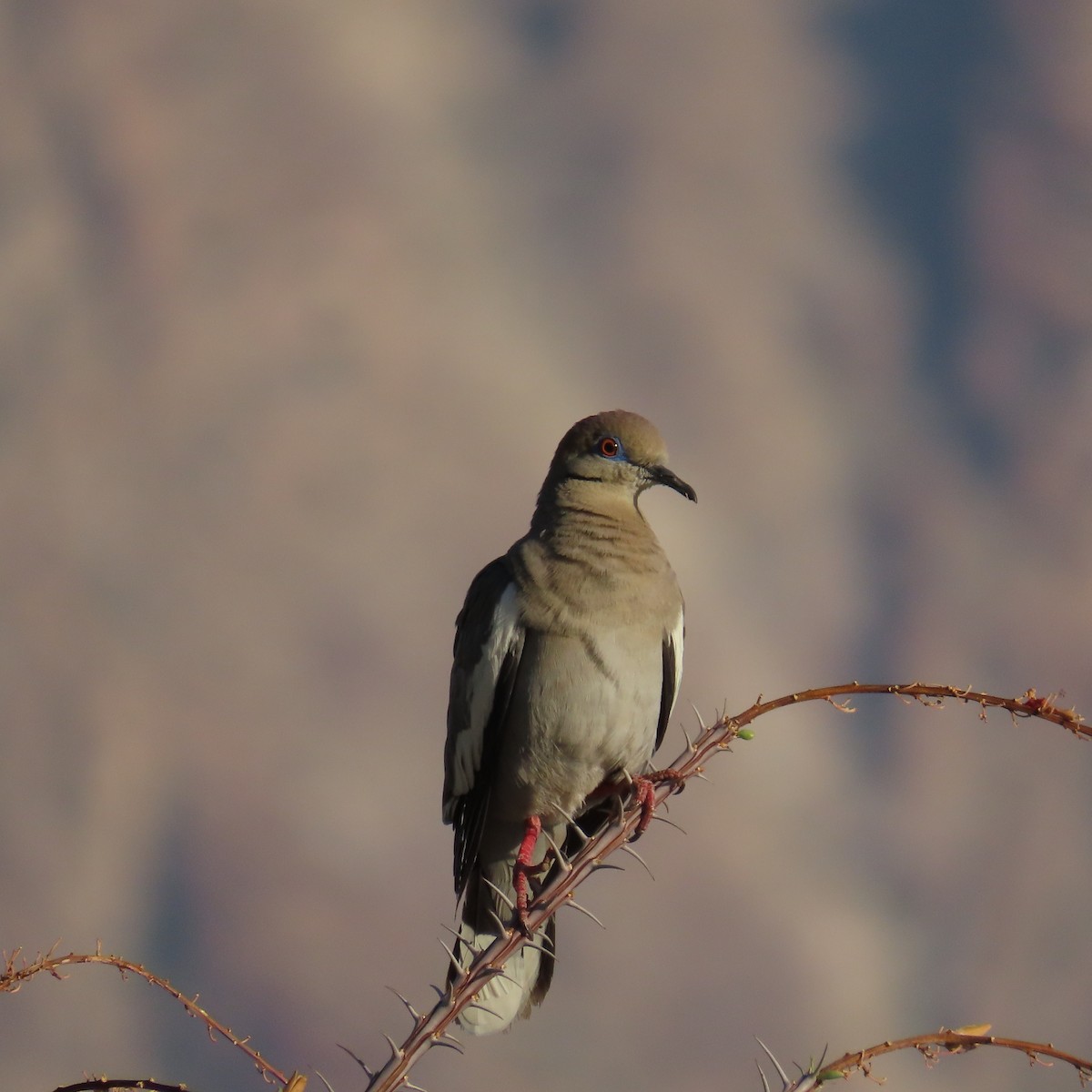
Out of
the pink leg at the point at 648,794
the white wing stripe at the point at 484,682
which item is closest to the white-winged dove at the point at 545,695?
the white wing stripe at the point at 484,682

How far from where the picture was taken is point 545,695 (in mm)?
4227

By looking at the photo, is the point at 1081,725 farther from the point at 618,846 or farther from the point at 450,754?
the point at 450,754

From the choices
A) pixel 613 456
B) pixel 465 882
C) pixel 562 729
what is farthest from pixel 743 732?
pixel 613 456

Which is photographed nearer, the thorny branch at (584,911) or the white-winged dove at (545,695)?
the thorny branch at (584,911)

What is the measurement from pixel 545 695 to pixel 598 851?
1.54 m

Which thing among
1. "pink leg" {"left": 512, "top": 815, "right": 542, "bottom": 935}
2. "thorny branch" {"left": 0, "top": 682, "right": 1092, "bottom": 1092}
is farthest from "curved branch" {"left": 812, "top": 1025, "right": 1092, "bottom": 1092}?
"pink leg" {"left": 512, "top": 815, "right": 542, "bottom": 935}

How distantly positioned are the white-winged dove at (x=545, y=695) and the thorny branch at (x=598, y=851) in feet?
4.25

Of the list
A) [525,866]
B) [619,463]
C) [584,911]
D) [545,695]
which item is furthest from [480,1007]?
[619,463]

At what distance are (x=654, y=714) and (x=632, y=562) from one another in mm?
538

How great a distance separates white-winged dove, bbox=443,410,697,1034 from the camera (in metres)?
4.22

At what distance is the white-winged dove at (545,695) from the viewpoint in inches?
166

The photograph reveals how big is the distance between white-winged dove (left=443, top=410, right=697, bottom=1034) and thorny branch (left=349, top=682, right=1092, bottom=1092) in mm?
1295

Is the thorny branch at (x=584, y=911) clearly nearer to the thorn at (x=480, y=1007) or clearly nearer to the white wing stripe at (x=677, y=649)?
the thorn at (x=480, y=1007)

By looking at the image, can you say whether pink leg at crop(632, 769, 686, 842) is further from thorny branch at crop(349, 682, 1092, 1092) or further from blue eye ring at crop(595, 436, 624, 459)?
blue eye ring at crop(595, 436, 624, 459)
